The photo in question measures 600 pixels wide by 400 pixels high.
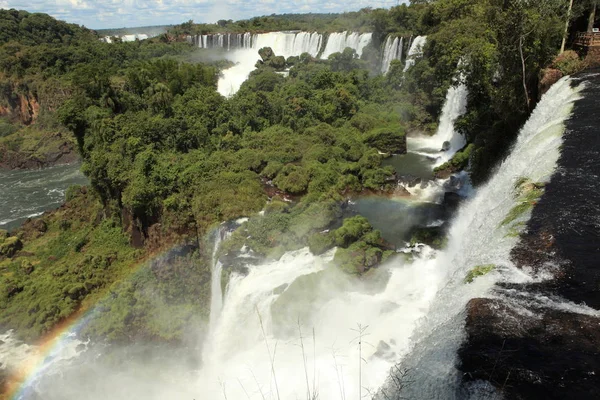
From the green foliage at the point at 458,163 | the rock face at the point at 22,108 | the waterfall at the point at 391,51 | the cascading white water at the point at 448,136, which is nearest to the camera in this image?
the green foliage at the point at 458,163

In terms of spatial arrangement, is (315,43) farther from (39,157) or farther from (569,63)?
(569,63)

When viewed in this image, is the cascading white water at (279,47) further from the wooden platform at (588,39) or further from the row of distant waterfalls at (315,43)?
the wooden platform at (588,39)

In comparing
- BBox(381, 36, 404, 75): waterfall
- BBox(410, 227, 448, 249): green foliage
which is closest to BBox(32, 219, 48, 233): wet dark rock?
BBox(410, 227, 448, 249): green foliage

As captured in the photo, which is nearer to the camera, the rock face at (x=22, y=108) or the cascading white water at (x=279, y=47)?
the cascading white water at (x=279, y=47)

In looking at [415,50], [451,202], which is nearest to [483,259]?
[451,202]

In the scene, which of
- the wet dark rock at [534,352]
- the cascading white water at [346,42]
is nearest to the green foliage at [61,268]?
the wet dark rock at [534,352]

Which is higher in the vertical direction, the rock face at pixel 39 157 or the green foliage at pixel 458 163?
the green foliage at pixel 458 163

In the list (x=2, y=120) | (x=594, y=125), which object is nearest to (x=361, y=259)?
(x=594, y=125)
